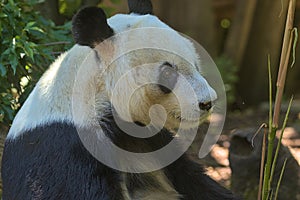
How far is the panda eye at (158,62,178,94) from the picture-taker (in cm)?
333

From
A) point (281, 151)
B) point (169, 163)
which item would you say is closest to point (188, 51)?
point (169, 163)

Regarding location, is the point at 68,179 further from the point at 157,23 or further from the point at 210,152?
the point at 210,152

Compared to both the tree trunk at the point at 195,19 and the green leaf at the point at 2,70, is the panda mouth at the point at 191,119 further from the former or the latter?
the tree trunk at the point at 195,19

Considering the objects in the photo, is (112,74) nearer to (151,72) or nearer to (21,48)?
(151,72)

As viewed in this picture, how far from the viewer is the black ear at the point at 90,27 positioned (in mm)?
3236

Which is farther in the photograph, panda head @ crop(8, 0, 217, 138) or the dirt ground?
the dirt ground

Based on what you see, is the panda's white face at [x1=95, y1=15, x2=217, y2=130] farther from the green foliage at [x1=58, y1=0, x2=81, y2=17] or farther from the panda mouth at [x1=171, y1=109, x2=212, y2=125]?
the green foliage at [x1=58, y1=0, x2=81, y2=17]

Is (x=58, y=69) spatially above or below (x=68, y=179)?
above

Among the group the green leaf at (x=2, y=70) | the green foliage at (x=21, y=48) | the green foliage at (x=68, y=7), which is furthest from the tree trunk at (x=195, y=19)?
the green leaf at (x=2, y=70)

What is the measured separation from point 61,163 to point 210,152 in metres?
2.95

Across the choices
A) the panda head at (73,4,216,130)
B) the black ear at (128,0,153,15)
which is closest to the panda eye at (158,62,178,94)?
the panda head at (73,4,216,130)

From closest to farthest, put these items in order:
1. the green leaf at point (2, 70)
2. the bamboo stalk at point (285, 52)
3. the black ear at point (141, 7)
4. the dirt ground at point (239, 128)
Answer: the bamboo stalk at point (285, 52), the black ear at point (141, 7), the green leaf at point (2, 70), the dirt ground at point (239, 128)

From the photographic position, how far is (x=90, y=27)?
3.28 metres

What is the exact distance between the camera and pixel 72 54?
355 cm
